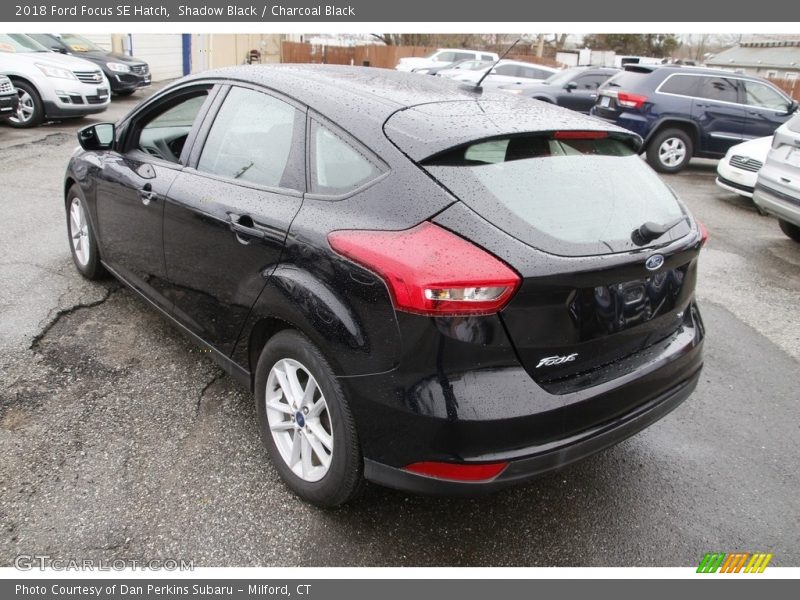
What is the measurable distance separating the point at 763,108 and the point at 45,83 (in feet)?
40.5

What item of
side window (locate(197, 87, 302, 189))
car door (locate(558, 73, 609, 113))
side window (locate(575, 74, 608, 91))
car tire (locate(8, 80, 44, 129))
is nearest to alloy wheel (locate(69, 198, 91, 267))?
side window (locate(197, 87, 302, 189))

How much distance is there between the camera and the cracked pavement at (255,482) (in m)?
2.43

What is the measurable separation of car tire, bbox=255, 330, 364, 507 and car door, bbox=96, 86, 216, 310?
44.0 inches

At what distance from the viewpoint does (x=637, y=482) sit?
2.88 meters

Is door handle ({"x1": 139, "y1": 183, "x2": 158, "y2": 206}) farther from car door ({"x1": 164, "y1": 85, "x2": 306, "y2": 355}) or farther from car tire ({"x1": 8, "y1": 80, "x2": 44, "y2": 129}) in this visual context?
car tire ({"x1": 8, "y1": 80, "x2": 44, "y2": 129})

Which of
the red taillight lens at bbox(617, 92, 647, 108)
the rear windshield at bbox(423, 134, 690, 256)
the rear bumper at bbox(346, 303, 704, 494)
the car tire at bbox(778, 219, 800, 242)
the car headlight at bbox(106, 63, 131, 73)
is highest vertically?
the rear windshield at bbox(423, 134, 690, 256)

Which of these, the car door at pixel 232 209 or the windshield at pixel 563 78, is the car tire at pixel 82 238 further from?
the windshield at pixel 563 78

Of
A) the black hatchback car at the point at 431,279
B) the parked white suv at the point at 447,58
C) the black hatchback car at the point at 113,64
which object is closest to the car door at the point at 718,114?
the black hatchback car at the point at 431,279

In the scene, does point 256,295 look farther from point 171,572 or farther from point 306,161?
point 171,572

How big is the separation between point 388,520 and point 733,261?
506cm

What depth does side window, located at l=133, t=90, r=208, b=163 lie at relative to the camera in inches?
135

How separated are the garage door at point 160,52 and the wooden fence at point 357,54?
10.1 meters

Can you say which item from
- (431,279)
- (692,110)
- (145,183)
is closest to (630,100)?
(692,110)

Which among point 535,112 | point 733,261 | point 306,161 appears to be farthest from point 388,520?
point 733,261
